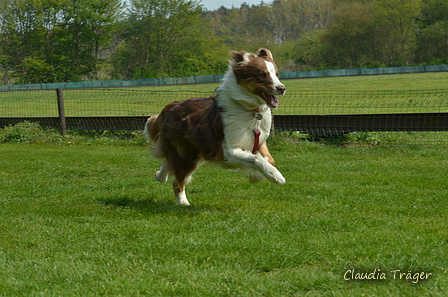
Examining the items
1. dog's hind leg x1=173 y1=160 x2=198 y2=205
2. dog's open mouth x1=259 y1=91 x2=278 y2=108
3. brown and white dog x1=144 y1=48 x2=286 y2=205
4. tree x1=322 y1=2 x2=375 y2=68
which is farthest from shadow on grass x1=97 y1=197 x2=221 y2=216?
tree x1=322 y1=2 x2=375 y2=68

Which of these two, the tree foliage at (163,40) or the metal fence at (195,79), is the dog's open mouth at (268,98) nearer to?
the metal fence at (195,79)

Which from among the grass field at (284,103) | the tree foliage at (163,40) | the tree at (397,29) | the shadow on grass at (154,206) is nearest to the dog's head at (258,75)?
the shadow on grass at (154,206)

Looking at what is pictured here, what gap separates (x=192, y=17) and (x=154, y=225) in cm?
7284

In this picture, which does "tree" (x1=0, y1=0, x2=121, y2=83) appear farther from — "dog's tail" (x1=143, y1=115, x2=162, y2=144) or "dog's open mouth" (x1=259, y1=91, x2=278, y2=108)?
"dog's open mouth" (x1=259, y1=91, x2=278, y2=108)

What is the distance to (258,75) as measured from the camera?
5.70 meters

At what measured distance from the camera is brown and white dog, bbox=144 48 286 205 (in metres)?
5.73

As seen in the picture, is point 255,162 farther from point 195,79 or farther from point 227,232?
point 195,79

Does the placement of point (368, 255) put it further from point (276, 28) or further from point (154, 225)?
point (276, 28)

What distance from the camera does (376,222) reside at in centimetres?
526

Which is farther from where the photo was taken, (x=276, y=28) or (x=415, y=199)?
(x=276, y=28)

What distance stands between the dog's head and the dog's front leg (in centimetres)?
61

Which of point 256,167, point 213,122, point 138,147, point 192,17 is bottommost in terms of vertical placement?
point 138,147

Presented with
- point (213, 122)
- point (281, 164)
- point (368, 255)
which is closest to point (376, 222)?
point (368, 255)

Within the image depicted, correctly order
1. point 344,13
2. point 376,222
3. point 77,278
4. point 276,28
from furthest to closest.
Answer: point 276,28
point 344,13
point 376,222
point 77,278
